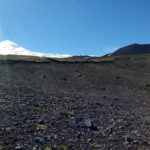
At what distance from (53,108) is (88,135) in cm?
564

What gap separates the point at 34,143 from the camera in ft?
37.3

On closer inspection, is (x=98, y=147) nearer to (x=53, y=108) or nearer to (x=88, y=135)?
(x=88, y=135)

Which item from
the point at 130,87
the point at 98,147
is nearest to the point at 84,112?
the point at 98,147

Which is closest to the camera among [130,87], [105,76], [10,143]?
[10,143]

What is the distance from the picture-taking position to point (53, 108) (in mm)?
18656

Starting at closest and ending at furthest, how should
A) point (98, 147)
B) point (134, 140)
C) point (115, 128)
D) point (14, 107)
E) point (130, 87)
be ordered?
point (98, 147)
point (134, 140)
point (115, 128)
point (14, 107)
point (130, 87)

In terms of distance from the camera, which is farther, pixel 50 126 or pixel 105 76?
pixel 105 76

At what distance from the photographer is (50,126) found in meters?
14.2

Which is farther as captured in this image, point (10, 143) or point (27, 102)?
point (27, 102)

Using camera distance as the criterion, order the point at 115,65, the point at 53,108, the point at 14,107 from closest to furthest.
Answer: the point at 14,107 → the point at 53,108 → the point at 115,65

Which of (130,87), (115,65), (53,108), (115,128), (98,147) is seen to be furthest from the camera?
(115,65)

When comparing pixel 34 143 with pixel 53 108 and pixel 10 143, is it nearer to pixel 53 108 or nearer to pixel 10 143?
pixel 10 143

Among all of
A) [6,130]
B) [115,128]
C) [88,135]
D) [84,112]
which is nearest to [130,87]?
[84,112]

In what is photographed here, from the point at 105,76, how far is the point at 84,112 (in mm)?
27290
